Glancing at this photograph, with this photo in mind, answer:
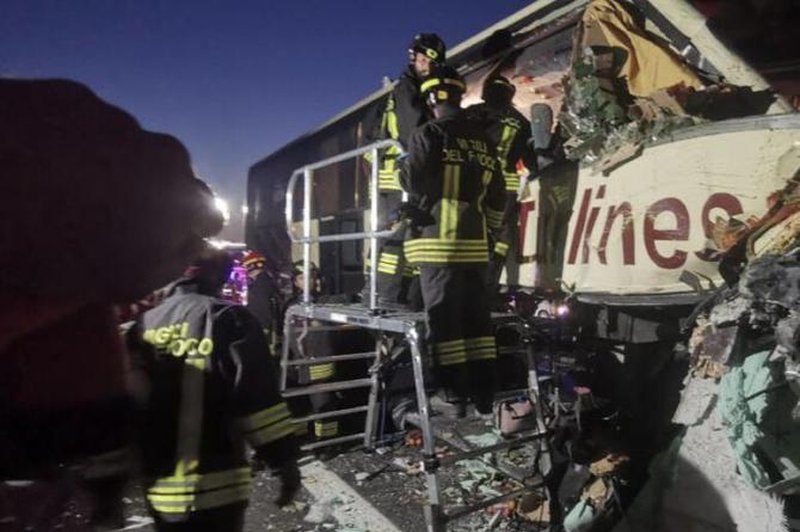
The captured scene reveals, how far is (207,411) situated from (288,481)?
477 mm

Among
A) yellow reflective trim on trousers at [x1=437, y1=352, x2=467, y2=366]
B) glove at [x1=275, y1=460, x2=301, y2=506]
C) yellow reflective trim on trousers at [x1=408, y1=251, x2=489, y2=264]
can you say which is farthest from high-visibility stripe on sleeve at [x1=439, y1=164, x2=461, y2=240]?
glove at [x1=275, y1=460, x2=301, y2=506]

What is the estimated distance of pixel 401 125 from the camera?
384cm

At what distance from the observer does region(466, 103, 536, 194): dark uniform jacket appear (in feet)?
13.2

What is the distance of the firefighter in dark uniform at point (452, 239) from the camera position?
10.9ft

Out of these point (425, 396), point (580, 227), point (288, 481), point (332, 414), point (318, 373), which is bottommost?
point (332, 414)

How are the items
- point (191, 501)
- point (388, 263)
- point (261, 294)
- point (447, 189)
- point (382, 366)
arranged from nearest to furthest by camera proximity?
point (191, 501) → point (447, 189) → point (388, 263) → point (382, 366) → point (261, 294)

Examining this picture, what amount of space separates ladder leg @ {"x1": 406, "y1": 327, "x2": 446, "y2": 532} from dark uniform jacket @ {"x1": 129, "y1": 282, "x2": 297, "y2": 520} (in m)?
0.93

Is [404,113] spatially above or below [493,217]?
above

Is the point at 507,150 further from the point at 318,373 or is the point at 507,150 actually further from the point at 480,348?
the point at 318,373

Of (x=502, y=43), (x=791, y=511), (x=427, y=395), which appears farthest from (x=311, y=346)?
(x=791, y=511)

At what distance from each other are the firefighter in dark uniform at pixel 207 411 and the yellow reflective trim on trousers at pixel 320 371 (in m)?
3.12

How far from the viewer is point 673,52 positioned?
146 inches

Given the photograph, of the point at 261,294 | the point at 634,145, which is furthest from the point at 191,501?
the point at 261,294

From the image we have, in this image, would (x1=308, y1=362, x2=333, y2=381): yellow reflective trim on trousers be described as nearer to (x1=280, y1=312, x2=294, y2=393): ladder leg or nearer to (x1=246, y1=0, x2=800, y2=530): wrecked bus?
(x1=280, y1=312, x2=294, y2=393): ladder leg
